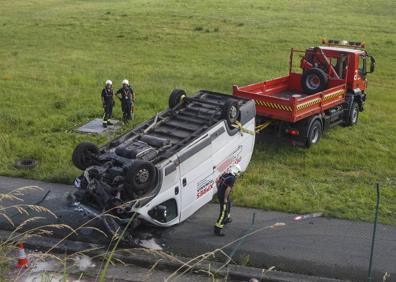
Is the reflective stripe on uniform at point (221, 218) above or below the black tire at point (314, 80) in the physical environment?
below

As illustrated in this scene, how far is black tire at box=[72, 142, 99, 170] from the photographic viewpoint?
29.4 ft

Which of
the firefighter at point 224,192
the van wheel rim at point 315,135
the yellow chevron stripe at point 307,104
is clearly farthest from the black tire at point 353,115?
the firefighter at point 224,192

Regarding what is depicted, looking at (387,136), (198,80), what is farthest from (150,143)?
(198,80)

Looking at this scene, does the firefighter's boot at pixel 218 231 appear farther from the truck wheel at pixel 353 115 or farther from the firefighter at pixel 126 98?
the truck wheel at pixel 353 115

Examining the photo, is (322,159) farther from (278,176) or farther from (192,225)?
(192,225)

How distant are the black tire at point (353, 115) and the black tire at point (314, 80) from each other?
1.11 metres

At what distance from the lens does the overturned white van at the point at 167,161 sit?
815cm

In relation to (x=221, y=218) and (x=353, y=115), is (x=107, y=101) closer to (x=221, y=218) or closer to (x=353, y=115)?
(x=221, y=218)

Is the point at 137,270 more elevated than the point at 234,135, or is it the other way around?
the point at 234,135

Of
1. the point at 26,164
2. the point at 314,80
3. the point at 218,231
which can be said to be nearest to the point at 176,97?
the point at 218,231

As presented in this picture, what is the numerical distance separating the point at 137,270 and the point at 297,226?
10.4ft

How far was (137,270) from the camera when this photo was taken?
26.2 ft

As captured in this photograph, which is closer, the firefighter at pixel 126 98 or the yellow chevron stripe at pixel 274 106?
the yellow chevron stripe at pixel 274 106

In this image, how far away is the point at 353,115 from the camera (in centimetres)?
1503
